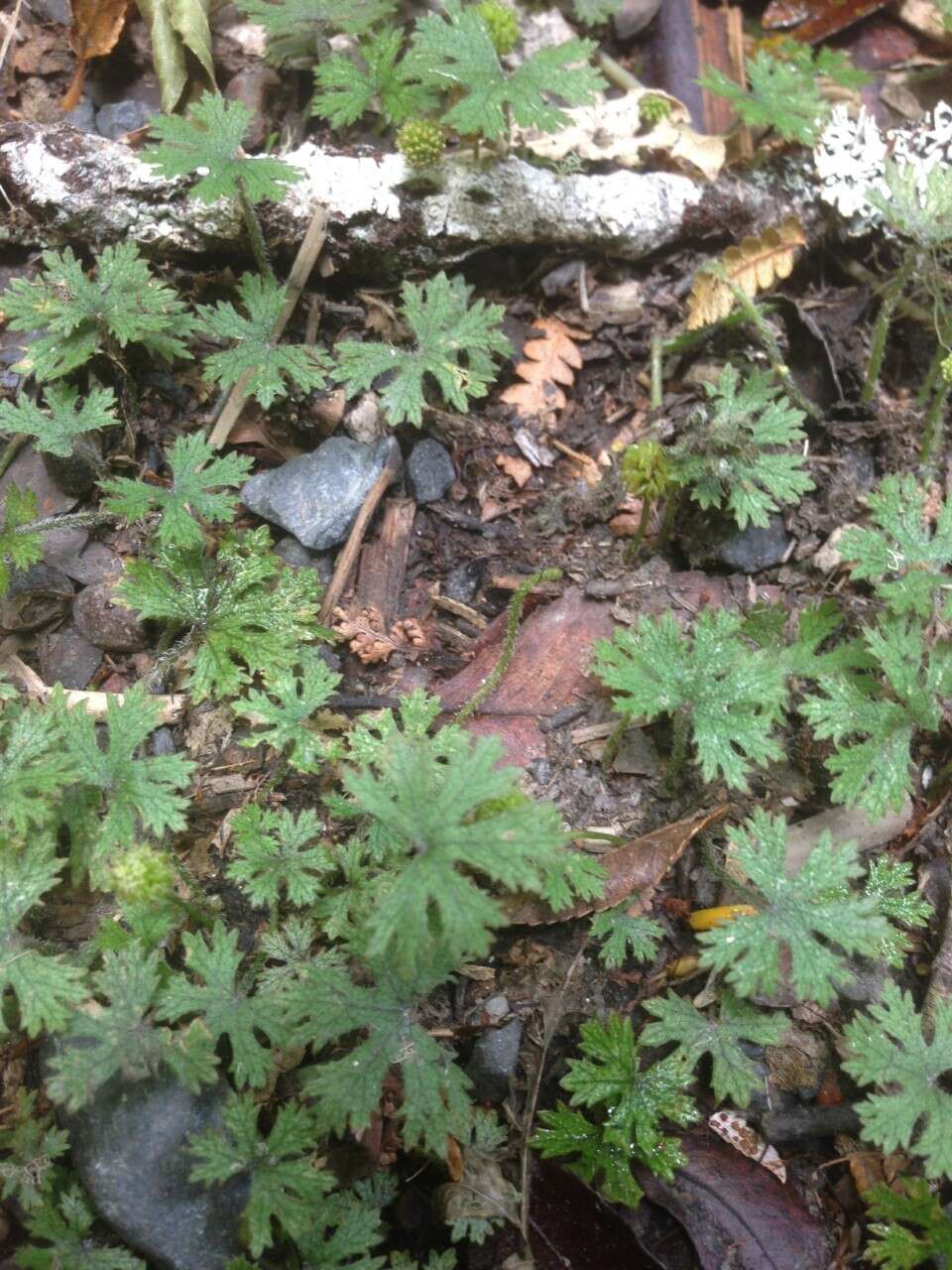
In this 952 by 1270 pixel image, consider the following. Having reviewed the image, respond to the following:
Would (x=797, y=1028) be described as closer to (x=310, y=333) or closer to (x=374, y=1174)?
(x=374, y=1174)

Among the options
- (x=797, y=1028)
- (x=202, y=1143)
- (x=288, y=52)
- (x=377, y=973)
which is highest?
(x=288, y=52)

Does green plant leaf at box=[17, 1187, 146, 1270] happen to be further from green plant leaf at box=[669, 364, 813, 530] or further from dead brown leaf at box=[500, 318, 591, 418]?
dead brown leaf at box=[500, 318, 591, 418]

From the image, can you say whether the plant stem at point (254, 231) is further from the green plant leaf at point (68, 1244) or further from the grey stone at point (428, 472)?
the green plant leaf at point (68, 1244)

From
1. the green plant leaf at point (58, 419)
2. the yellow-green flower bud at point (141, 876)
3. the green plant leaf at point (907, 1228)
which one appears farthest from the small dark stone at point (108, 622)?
the green plant leaf at point (907, 1228)

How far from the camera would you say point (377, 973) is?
8.63 ft

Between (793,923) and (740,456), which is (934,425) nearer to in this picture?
(740,456)

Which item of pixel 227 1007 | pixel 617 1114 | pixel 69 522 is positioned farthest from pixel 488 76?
pixel 617 1114

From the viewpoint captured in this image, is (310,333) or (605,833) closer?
(605,833)

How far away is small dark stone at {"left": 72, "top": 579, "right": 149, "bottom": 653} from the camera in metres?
3.24

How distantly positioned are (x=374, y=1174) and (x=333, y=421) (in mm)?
2551

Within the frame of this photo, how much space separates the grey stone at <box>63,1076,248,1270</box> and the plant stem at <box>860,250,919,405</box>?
11.3ft

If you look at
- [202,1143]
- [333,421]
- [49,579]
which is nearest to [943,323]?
[333,421]

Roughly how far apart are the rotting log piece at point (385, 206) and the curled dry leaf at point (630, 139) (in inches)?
4.3

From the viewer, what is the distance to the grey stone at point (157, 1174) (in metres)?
2.49
